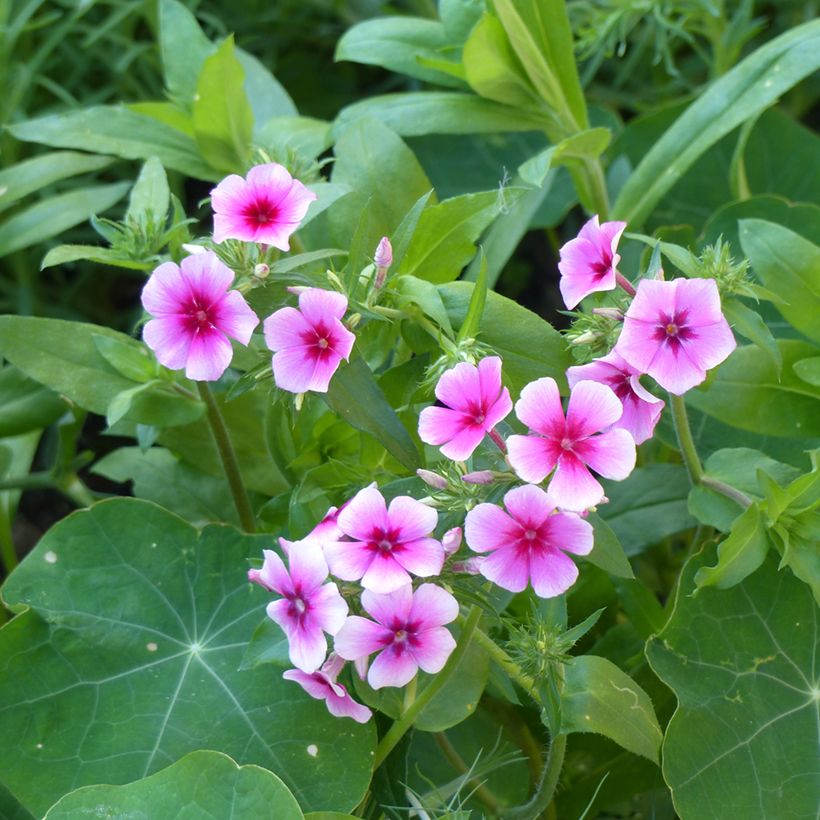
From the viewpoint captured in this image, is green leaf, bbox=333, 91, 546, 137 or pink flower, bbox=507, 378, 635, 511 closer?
pink flower, bbox=507, 378, 635, 511

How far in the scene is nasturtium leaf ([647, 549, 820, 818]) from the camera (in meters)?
0.97

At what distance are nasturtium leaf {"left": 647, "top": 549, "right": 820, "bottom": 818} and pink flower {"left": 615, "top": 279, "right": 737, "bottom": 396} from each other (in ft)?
0.91

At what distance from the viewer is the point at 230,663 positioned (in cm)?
103

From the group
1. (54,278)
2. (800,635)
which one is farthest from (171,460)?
(800,635)

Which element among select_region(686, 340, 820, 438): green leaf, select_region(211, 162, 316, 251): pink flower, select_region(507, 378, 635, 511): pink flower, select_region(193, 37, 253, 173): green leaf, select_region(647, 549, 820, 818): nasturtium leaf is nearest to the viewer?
select_region(507, 378, 635, 511): pink flower

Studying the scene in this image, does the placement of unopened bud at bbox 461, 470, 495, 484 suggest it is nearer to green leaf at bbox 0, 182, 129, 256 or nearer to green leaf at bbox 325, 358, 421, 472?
green leaf at bbox 325, 358, 421, 472

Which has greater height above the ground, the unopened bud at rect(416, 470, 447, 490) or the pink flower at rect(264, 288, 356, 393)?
the pink flower at rect(264, 288, 356, 393)

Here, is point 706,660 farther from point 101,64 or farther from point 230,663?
point 101,64

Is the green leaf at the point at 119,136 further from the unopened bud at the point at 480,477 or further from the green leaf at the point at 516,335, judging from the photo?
the unopened bud at the point at 480,477

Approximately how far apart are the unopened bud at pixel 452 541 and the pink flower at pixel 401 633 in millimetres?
28

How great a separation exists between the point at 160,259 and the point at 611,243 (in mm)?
400

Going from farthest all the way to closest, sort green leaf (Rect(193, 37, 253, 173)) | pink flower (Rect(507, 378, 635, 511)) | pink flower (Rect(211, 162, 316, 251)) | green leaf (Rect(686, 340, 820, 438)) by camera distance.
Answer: green leaf (Rect(193, 37, 253, 173)) → green leaf (Rect(686, 340, 820, 438)) → pink flower (Rect(211, 162, 316, 251)) → pink flower (Rect(507, 378, 635, 511))

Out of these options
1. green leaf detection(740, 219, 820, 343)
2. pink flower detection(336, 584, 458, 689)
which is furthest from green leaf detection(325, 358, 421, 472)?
green leaf detection(740, 219, 820, 343)

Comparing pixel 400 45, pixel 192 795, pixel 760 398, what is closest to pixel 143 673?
pixel 192 795
